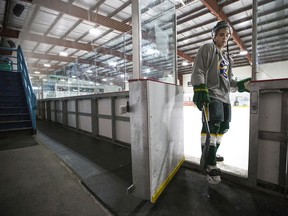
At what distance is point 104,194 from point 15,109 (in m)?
4.35

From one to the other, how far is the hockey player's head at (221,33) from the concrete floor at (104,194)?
1.73m

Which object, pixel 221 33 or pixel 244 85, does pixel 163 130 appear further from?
pixel 221 33

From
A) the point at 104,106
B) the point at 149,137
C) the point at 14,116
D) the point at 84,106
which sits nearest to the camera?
the point at 149,137

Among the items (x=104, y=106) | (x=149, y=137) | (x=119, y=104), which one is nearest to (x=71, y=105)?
(x=104, y=106)

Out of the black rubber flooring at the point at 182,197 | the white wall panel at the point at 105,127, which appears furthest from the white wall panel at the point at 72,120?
the black rubber flooring at the point at 182,197

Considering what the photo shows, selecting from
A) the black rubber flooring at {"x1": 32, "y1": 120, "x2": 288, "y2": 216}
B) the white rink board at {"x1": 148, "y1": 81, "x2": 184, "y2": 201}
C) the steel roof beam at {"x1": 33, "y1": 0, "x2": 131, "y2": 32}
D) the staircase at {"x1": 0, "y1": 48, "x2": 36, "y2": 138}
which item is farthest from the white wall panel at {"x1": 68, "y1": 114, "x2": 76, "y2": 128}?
the white rink board at {"x1": 148, "y1": 81, "x2": 184, "y2": 201}

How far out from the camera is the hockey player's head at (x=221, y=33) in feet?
5.31

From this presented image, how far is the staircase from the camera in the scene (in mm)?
3789

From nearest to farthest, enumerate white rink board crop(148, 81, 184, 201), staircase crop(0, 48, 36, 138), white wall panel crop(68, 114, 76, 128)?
white rink board crop(148, 81, 184, 201) < staircase crop(0, 48, 36, 138) < white wall panel crop(68, 114, 76, 128)

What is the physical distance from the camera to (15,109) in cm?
412

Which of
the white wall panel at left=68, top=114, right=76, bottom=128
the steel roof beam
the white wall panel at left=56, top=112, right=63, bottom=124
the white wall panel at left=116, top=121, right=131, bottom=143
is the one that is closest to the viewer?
the white wall panel at left=116, top=121, right=131, bottom=143

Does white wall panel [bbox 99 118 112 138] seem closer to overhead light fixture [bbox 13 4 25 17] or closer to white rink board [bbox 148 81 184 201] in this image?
white rink board [bbox 148 81 184 201]

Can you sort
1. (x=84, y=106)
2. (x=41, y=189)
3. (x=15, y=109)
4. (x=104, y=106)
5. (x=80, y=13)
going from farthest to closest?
(x=80, y=13)
(x=84, y=106)
(x=15, y=109)
(x=104, y=106)
(x=41, y=189)

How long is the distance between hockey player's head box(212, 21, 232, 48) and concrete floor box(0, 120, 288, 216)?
5.68 feet
